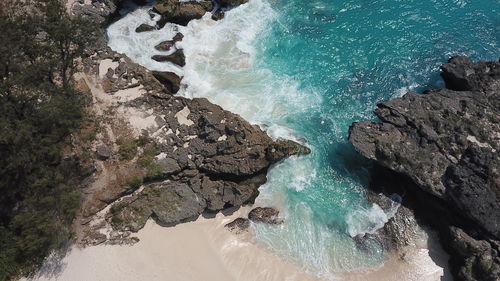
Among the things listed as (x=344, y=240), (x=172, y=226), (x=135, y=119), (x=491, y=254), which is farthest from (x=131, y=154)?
(x=491, y=254)

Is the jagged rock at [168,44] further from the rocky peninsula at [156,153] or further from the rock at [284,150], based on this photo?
the rock at [284,150]

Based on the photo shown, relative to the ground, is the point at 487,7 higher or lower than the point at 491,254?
higher

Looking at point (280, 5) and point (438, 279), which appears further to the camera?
point (280, 5)

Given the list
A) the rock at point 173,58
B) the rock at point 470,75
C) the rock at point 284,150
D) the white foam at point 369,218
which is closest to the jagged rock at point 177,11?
the rock at point 173,58

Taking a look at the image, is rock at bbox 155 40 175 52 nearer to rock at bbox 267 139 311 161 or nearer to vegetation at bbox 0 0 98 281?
vegetation at bbox 0 0 98 281

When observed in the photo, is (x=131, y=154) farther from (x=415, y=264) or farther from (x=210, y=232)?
(x=415, y=264)

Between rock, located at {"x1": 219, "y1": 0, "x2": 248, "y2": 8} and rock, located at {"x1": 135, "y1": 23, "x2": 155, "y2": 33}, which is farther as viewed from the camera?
rock, located at {"x1": 219, "y1": 0, "x2": 248, "y2": 8}

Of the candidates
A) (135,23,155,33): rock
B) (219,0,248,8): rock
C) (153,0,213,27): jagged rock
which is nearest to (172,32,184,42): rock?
(153,0,213,27): jagged rock
